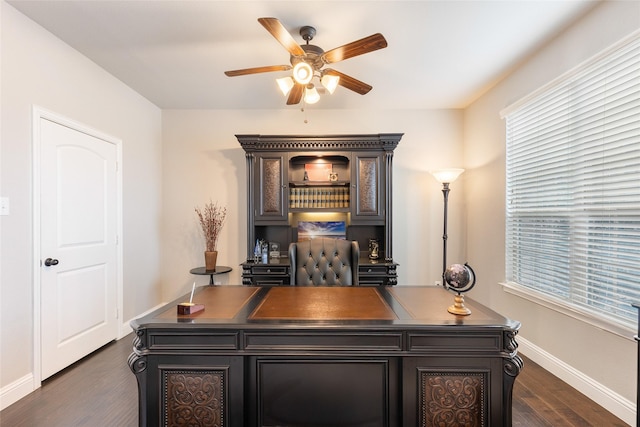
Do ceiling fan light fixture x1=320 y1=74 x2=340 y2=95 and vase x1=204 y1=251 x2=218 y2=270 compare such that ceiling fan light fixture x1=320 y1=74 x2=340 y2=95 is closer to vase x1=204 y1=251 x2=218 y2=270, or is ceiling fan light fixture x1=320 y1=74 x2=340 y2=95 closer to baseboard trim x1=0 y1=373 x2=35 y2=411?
vase x1=204 y1=251 x2=218 y2=270

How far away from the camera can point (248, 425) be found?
4.96ft

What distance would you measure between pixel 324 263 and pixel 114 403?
1831 mm

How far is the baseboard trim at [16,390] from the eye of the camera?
198cm

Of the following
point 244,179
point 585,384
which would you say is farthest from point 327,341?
point 244,179

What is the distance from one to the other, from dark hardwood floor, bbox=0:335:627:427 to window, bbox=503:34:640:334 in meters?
0.64

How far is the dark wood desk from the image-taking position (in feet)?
4.76

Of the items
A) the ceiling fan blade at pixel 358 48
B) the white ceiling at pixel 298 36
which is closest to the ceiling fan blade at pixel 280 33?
the ceiling fan blade at pixel 358 48

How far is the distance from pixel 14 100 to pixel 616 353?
450 cm

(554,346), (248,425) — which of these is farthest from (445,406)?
(554,346)

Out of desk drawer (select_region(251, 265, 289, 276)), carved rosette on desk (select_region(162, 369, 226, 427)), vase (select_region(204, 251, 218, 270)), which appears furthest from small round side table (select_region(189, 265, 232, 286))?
carved rosette on desk (select_region(162, 369, 226, 427))

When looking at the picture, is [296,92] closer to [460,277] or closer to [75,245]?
[460,277]

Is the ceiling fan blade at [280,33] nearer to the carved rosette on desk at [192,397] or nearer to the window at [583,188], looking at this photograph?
the carved rosette on desk at [192,397]

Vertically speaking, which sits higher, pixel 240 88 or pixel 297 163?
pixel 240 88

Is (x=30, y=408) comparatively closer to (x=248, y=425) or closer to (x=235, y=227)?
(x=248, y=425)
